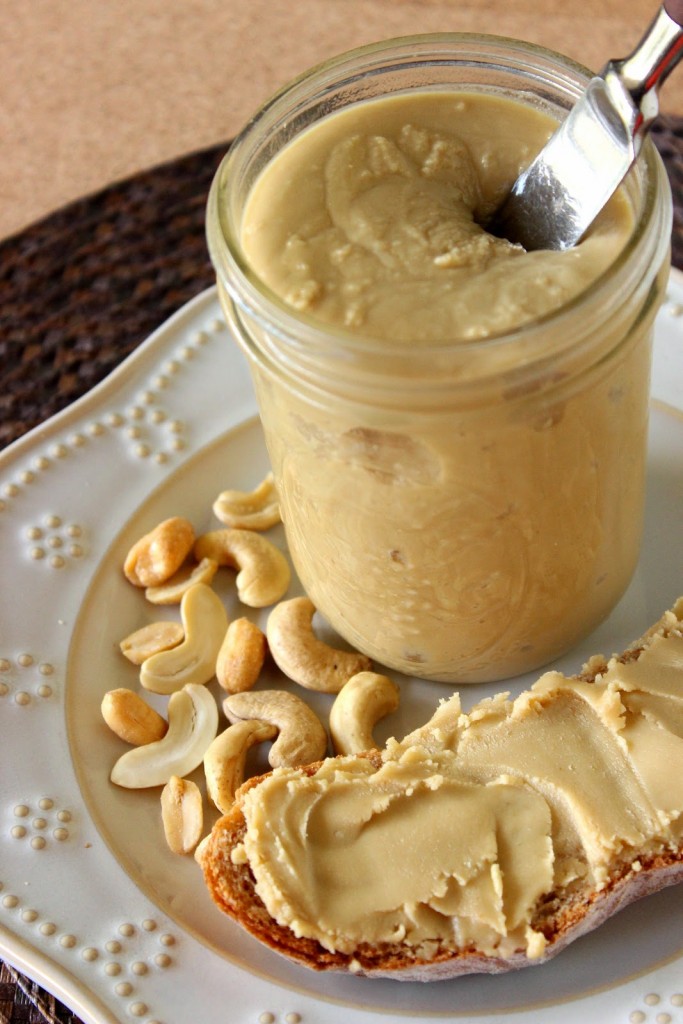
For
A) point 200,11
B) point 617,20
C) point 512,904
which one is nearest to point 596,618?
point 512,904

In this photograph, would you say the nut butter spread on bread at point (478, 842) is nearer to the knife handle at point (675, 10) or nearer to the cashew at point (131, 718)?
the cashew at point (131, 718)

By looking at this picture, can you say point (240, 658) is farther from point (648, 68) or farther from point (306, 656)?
point (648, 68)

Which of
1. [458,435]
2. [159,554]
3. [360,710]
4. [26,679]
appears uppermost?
[458,435]

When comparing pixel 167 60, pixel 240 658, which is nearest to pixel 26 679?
pixel 240 658

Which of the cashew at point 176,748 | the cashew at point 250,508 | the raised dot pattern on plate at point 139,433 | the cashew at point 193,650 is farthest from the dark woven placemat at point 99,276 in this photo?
the cashew at point 176,748

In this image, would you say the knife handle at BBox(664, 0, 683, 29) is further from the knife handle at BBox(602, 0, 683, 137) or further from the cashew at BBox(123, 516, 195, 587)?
the cashew at BBox(123, 516, 195, 587)

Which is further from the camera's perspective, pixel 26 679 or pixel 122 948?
pixel 26 679
